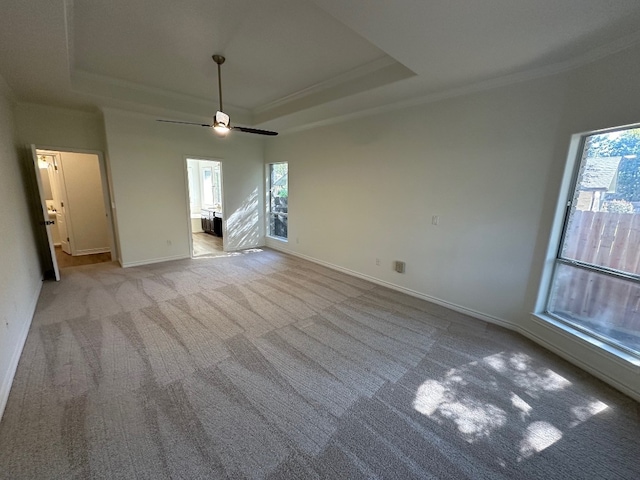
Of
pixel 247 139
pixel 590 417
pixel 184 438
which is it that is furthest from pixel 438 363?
pixel 247 139

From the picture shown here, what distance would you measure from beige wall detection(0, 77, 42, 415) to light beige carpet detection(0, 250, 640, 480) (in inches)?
5.7

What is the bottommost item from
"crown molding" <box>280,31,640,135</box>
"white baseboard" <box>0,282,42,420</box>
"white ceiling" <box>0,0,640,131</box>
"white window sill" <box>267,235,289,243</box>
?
"white baseboard" <box>0,282,42,420</box>

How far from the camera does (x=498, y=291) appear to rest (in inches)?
121

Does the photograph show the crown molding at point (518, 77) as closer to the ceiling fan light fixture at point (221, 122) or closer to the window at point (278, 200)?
the ceiling fan light fixture at point (221, 122)

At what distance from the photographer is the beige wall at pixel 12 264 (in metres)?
2.10

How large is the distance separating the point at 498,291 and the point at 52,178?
854 centimetres

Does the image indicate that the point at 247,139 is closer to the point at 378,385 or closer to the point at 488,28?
the point at 488,28

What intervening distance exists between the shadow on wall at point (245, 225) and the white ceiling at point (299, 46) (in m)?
2.58

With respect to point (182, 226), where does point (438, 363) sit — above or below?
below

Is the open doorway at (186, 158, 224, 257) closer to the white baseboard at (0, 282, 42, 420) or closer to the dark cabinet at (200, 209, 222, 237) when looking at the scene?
the dark cabinet at (200, 209, 222, 237)

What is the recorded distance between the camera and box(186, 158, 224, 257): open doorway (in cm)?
786

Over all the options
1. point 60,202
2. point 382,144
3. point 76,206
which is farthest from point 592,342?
point 60,202

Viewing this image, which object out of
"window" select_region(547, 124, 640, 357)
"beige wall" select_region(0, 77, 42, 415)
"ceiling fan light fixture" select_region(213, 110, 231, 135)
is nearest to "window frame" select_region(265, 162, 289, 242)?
"ceiling fan light fixture" select_region(213, 110, 231, 135)

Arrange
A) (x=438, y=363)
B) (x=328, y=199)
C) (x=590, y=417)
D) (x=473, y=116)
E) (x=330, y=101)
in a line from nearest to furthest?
1. (x=590, y=417)
2. (x=438, y=363)
3. (x=473, y=116)
4. (x=330, y=101)
5. (x=328, y=199)
